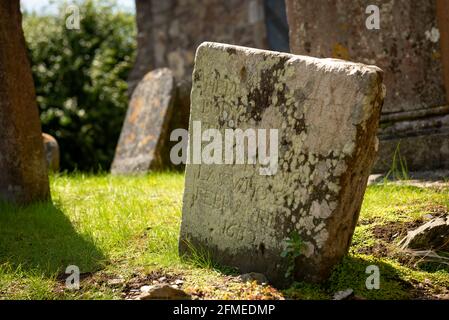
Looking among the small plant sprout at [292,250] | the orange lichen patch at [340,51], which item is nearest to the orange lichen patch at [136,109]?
the orange lichen patch at [340,51]

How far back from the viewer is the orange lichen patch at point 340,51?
18.4 feet

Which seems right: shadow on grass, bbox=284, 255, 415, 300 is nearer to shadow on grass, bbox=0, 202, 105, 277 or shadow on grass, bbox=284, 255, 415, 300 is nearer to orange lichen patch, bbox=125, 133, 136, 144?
shadow on grass, bbox=0, 202, 105, 277

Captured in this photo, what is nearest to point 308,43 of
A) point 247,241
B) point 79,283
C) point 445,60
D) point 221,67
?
point 445,60

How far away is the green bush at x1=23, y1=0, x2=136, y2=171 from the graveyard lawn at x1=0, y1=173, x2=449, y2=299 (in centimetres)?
493

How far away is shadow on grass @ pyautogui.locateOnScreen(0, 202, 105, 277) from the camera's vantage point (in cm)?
366

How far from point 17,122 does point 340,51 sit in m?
2.61

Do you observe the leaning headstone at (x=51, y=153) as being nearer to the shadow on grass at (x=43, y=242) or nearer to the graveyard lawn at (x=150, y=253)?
the graveyard lawn at (x=150, y=253)

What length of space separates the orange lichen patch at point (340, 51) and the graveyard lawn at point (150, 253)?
141 cm

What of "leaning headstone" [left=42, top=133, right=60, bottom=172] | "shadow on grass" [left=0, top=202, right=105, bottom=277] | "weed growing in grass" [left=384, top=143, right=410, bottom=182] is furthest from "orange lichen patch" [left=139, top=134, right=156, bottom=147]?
"weed growing in grass" [left=384, top=143, right=410, bottom=182]

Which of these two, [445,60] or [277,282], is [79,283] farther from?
[445,60]

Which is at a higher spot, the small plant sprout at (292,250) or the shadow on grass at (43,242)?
the small plant sprout at (292,250)

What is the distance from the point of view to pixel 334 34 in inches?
222

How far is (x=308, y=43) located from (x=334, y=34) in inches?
9.2

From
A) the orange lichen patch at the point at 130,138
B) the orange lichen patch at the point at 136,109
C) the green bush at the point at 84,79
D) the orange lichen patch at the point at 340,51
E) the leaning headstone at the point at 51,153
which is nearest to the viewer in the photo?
the orange lichen patch at the point at 340,51
